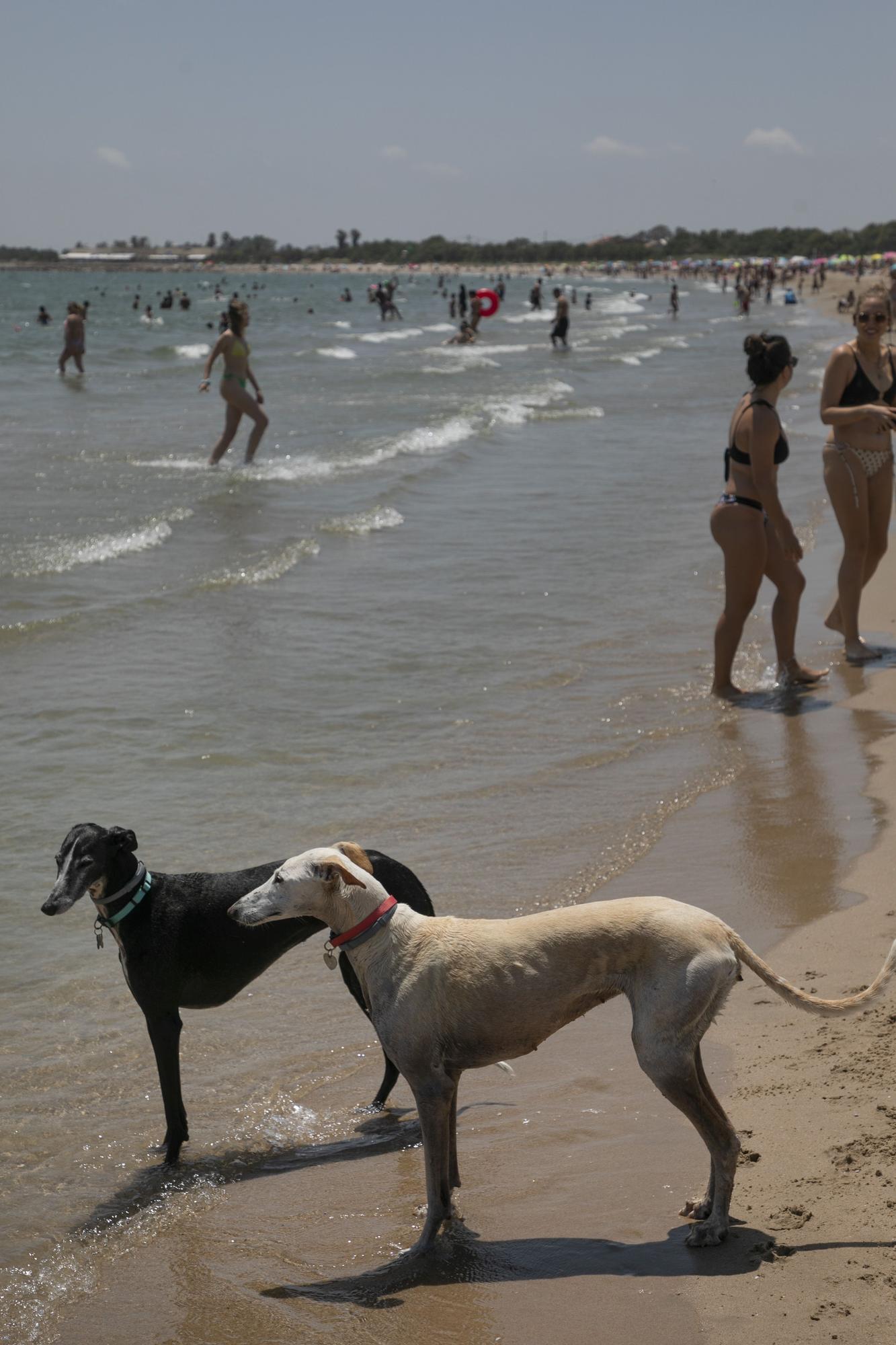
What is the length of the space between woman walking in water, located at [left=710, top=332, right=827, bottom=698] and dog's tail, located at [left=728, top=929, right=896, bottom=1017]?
485 centimetres

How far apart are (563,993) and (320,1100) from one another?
143 cm

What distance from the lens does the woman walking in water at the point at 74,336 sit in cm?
3319

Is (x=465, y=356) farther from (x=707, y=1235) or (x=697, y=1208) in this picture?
(x=707, y=1235)

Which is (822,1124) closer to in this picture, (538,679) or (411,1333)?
(411,1333)

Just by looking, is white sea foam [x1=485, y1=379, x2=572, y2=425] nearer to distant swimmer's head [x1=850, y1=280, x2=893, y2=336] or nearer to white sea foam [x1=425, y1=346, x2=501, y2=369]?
white sea foam [x1=425, y1=346, x2=501, y2=369]

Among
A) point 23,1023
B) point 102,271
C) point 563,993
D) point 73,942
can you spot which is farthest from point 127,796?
point 102,271

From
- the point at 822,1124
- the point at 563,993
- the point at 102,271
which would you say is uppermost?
the point at 102,271

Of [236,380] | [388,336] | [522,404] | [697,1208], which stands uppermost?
[388,336]

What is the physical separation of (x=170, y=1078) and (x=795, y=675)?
555 centimetres

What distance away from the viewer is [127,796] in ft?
24.6

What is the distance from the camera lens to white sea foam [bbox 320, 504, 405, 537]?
600 inches

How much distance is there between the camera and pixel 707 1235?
142 inches

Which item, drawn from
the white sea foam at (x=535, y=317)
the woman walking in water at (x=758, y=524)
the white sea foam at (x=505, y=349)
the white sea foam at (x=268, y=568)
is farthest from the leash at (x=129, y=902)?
the white sea foam at (x=535, y=317)

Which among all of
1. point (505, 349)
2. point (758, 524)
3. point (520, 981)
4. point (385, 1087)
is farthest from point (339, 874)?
point (505, 349)
